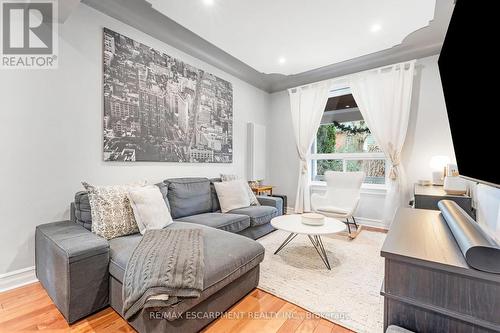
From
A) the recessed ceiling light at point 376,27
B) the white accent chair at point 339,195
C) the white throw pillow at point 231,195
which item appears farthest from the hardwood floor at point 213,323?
the recessed ceiling light at point 376,27

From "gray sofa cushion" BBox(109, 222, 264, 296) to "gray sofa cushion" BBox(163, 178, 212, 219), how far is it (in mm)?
777

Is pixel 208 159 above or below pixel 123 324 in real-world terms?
above

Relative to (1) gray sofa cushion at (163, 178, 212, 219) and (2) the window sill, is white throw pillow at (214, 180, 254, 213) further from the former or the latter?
(2) the window sill

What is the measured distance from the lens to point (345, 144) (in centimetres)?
428

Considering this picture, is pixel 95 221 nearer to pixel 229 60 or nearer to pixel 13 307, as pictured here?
pixel 13 307

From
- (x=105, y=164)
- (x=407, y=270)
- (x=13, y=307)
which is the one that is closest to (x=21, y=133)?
(x=105, y=164)

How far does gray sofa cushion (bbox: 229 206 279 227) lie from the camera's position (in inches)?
116

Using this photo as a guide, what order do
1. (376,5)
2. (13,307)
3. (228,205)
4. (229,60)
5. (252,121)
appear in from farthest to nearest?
(252,121), (229,60), (228,205), (376,5), (13,307)

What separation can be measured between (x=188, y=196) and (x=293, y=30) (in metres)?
2.43

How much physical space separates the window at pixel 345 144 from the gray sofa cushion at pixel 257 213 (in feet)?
5.96

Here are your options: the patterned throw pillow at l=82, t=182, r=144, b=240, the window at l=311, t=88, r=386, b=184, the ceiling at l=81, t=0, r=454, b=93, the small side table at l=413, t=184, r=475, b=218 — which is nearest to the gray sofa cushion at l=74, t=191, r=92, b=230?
the patterned throw pillow at l=82, t=182, r=144, b=240

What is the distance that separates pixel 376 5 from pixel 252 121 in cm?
277

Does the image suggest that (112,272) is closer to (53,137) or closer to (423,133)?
(53,137)

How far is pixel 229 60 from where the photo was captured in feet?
12.0
